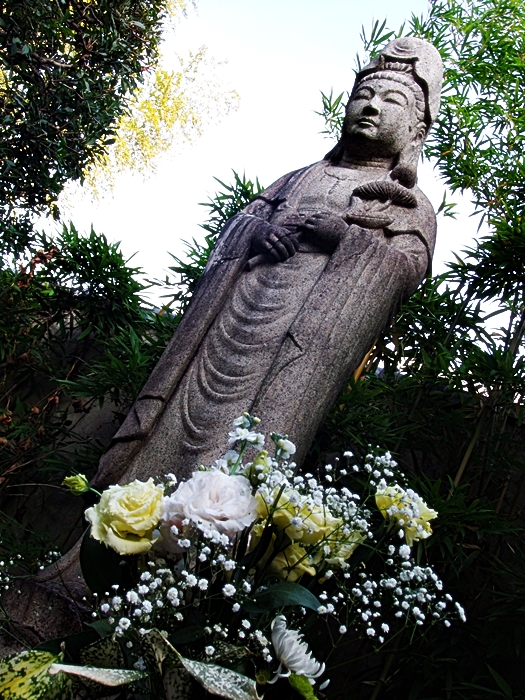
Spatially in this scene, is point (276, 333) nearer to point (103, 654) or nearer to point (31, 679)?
point (103, 654)

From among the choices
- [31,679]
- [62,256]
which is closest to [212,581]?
[31,679]

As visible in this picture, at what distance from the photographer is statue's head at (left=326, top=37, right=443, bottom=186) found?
11.4 feet

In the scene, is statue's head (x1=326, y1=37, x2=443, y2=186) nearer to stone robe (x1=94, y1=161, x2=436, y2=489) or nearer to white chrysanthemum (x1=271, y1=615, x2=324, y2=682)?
stone robe (x1=94, y1=161, x2=436, y2=489)

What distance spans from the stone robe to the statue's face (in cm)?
32

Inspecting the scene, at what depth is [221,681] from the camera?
1023mm

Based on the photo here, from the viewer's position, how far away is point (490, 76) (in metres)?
5.39

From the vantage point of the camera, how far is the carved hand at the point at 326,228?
3043mm

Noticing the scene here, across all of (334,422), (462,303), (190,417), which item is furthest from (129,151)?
(190,417)

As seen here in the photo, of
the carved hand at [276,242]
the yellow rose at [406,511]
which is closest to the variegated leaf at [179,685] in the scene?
the yellow rose at [406,511]

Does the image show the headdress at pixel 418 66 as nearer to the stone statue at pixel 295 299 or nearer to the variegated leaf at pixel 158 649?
the stone statue at pixel 295 299

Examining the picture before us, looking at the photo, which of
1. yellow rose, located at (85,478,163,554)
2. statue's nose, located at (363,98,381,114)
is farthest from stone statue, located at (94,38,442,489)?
yellow rose, located at (85,478,163,554)

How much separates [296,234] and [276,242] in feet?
0.33

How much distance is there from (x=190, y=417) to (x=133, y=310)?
6.80ft

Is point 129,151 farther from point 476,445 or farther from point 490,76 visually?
point 476,445
